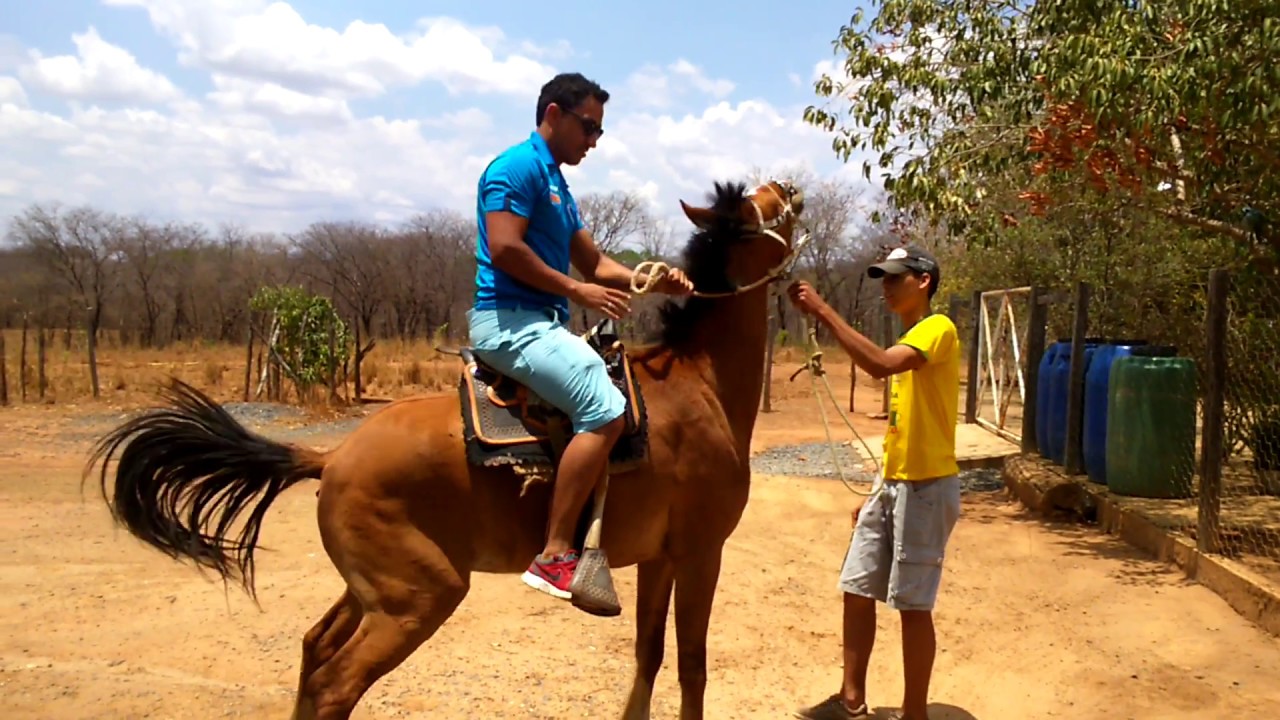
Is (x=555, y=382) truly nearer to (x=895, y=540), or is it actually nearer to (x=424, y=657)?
(x=895, y=540)

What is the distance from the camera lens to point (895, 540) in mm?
4184

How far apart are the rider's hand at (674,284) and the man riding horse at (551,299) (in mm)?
29

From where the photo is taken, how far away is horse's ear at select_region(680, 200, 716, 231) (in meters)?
3.90

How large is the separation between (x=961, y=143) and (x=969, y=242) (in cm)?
134

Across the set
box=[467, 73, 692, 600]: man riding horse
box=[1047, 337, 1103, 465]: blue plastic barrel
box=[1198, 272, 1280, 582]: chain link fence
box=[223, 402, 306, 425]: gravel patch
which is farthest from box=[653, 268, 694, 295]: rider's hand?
box=[223, 402, 306, 425]: gravel patch

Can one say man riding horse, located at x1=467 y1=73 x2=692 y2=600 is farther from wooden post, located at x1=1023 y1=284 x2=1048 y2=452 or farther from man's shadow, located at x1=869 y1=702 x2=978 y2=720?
wooden post, located at x1=1023 y1=284 x2=1048 y2=452

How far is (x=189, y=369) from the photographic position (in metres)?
27.0

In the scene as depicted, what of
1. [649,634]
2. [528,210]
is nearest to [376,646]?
[649,634]

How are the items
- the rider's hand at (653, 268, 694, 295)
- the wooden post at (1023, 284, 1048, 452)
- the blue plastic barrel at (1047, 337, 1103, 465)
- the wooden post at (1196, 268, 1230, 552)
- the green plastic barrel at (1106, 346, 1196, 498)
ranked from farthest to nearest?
1. the wooden post at (1023, 284, 1048, 452)
2. the blue plastic barrel at (1047, 337, 1103, 465)
3. the green plastic barrel at (1106, 346, 1196, 498)
4. the wooden post at (1196, 268, 1230, 552)
5. the rider's hand at (653, 268, 694, 295)

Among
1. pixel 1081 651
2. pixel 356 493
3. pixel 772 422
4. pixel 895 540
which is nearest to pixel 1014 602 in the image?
pixel 1081 651

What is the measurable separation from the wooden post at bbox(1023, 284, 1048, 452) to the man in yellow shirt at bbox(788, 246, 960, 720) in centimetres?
696

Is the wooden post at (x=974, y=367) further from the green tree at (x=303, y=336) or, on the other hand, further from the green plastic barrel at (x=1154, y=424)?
the green tree at (x=303, y=336)

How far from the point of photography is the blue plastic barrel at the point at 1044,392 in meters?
10.1

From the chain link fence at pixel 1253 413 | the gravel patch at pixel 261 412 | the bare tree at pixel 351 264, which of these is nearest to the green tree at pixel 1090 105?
the chain link fence at pixel 1253 413
